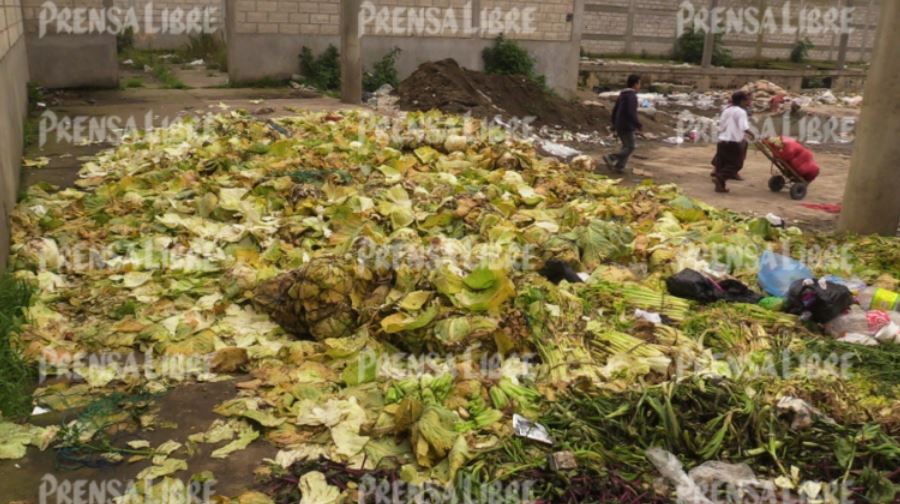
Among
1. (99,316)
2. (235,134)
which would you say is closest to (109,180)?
(235,134)

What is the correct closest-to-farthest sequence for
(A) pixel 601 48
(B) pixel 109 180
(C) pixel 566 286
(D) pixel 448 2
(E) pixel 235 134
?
(C) pixel 566 286 < (B) pixel 109 180 < (E) pixel 235 134 < (D) pixel 448 2 < (A) pixel 601 48

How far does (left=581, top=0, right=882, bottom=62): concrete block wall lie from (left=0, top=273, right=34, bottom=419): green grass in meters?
24.7

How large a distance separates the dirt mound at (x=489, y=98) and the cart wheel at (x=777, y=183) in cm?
536

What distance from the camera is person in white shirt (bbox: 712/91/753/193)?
34.7 feet

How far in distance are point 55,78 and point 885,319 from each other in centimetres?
1405

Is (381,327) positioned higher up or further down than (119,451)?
higher up

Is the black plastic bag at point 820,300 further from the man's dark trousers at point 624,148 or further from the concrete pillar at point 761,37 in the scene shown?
the concrete pillar at point 761,37

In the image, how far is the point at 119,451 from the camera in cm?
370

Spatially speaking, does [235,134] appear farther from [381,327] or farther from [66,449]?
[66,449]

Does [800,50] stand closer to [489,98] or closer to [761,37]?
[761,37]

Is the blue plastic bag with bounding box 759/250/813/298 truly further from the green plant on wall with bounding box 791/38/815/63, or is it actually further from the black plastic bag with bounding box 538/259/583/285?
the green plant on wall with bounding box 791/38/815/63

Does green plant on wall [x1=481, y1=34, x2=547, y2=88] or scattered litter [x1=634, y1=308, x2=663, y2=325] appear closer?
scattered litter [x1=634, y1=308, x2=663, y2=325]

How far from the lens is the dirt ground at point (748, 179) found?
972 centimetres

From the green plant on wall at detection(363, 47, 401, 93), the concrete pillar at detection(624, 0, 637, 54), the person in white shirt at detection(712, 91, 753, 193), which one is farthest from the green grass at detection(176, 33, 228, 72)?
the concrete pillar at detection(624, 0, 637, 54)
